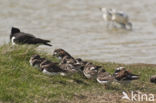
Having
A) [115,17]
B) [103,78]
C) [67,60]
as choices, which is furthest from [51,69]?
[115,17]

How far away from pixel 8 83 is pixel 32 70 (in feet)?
3.96

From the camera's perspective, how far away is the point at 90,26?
24359 millimetres

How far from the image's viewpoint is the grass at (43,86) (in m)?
9.59

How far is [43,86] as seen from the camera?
10.3 meters

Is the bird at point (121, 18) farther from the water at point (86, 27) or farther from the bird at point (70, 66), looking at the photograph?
the bird at point (70, 66)

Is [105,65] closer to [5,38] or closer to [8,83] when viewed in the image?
[8,83]

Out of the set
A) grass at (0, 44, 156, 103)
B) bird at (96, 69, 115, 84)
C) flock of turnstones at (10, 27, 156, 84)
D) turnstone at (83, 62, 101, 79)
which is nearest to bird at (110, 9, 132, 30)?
grass at (0, 44, 156, 103)

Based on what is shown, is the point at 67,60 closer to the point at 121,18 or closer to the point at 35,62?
the point at 35,62

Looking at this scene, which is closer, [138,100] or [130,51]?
[138,100]

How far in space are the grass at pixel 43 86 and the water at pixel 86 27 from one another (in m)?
3.13

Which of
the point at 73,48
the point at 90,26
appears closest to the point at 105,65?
the point at 73,48

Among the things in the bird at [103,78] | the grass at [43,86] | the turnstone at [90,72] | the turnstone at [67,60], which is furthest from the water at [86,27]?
the bird at [103,78]

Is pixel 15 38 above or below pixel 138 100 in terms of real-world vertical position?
above

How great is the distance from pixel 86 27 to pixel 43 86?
45.3ft
